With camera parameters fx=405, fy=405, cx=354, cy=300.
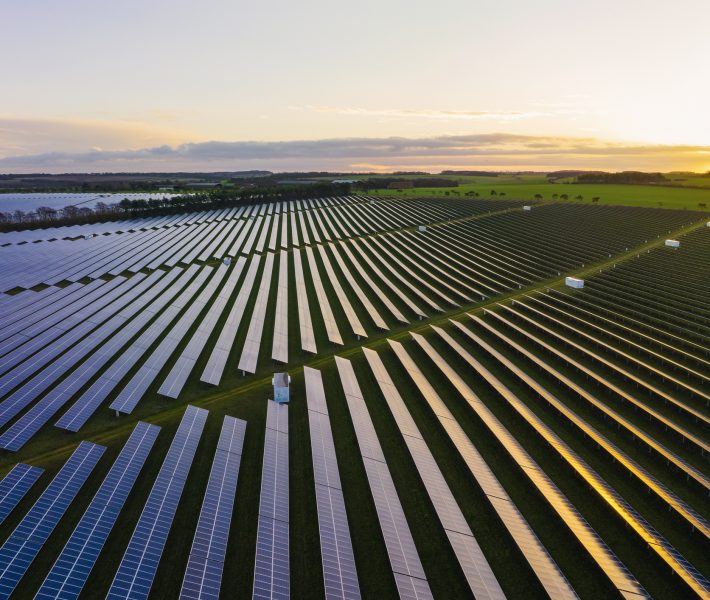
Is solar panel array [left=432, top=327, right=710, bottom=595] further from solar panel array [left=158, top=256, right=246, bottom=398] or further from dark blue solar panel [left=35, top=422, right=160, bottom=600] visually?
solar panel array [left=158, top=256, right=246, bottom=398]

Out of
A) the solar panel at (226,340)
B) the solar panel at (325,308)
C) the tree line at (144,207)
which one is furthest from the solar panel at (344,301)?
the tree line at (144,207)

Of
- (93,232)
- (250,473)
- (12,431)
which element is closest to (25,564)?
(250,473)

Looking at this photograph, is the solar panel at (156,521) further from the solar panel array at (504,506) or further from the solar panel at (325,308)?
the solar panel at (325,308)

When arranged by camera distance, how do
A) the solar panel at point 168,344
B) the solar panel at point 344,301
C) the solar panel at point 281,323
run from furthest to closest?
the solar panel at point 344,301
the solar panel at point 281,323
the solar panel at point 168,344

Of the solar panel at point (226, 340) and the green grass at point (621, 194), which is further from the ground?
the green grass at point (621, 194)

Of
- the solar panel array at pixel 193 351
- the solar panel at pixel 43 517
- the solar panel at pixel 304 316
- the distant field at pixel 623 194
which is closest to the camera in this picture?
the solar panel at pixel 43 517

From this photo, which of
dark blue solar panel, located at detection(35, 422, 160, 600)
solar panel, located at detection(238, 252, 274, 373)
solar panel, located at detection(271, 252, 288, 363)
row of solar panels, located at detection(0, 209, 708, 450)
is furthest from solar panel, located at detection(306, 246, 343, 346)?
dark blue solar panel, located at detection(35, 422, 160, 600)
